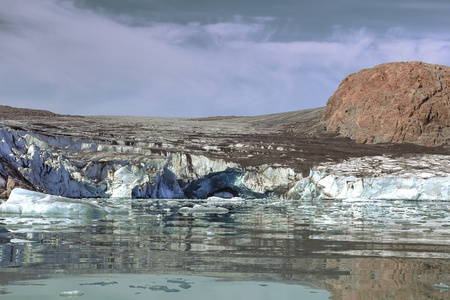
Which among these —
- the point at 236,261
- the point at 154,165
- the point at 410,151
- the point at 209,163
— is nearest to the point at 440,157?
Result: the point at 410,151

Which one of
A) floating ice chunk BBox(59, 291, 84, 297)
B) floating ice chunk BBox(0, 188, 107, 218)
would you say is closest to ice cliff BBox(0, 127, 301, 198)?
floating ice chunk BBox(0, 188, 107, 218)

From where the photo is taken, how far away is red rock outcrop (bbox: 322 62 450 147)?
5783 centimetres

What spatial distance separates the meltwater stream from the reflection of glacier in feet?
67.1

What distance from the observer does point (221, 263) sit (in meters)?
6.92

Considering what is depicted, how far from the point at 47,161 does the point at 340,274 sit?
1117 inches

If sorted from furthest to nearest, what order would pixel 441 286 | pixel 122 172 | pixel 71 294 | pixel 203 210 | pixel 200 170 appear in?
pixel 200 170, pixel 122 172, pixel 203 210, pixel 441 286, pixel 71 294

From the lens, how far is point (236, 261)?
7.10 meters

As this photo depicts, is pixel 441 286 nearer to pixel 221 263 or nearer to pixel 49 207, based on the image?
pixel 221 263

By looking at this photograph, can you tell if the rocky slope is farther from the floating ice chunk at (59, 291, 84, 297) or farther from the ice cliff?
the floating ice chunk at (59, 291, 84, 297)

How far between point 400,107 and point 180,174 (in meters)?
31.2

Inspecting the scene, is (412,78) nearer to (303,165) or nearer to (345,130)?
(345,130)

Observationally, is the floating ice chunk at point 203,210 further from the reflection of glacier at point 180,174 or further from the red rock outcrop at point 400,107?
the red rock outcrop at point 400,107

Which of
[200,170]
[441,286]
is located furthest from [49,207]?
[200,170]

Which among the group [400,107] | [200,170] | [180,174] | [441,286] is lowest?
[441,286]
